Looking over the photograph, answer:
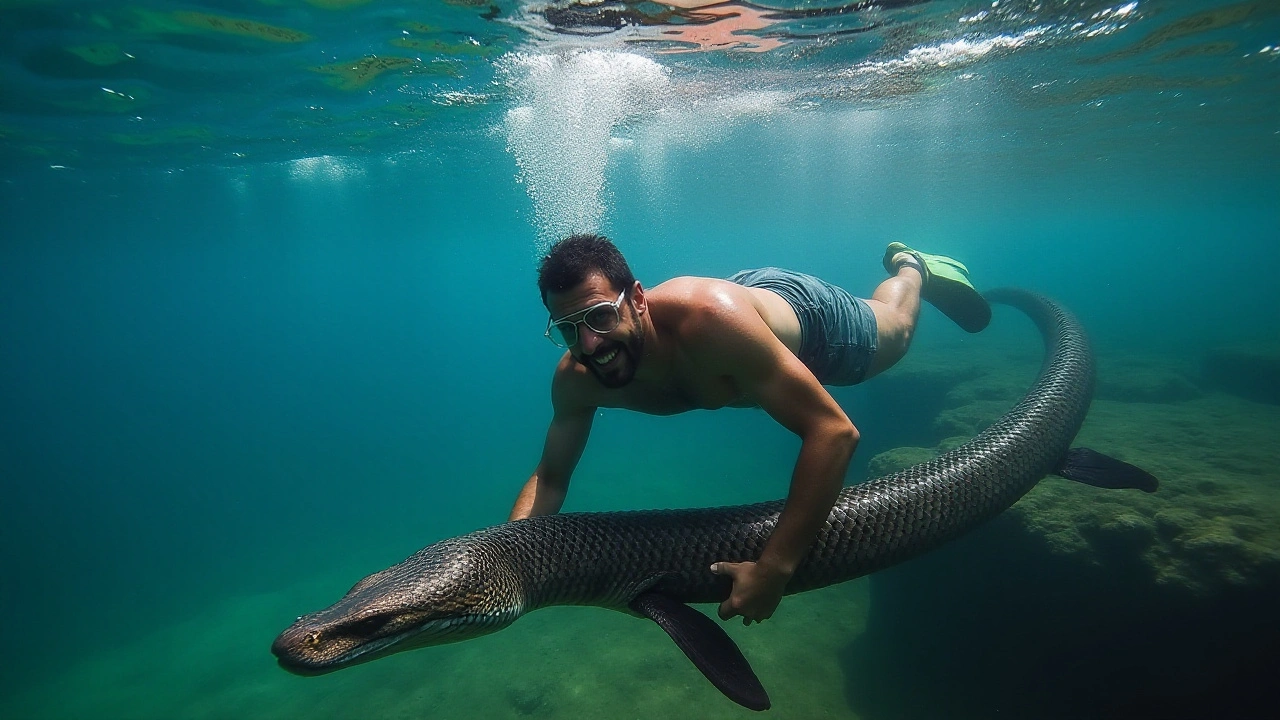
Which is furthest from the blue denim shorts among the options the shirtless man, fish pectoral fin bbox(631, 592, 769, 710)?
fish pectoral fin bbox(631, 592, 769, 710)

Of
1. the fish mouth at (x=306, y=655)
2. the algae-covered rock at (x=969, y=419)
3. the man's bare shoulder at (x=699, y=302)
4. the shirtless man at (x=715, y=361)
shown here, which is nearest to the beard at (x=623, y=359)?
the shirtless man at (x=715, y=361)

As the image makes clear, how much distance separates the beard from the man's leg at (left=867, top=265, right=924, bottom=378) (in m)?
2.58

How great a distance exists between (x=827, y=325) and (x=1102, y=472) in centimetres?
238

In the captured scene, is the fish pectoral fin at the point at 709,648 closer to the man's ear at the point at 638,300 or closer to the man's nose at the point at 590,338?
the man's nose at the point at 590,338

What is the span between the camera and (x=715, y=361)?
2.86 m

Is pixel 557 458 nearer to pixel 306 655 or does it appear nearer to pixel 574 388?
pixel 574 388

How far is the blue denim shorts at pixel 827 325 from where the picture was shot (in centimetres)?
390

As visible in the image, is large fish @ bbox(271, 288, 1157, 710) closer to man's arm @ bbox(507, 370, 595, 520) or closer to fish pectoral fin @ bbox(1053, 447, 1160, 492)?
fish pectoral fin @ bbox(1053, 447, 1160, 492)

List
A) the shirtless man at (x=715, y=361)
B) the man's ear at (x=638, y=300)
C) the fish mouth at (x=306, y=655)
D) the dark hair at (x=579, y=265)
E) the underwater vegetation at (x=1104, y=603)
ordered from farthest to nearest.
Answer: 1. the underwater vegetation at (x=1104, y=603)
2. the man's ear at (x=638, y=300)
3. the dark hair at (x=579, y=265)
4. the shirtless man at (x=715, y=361)
5. the fish mouth at (x=306, y=655)

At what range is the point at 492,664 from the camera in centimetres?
812

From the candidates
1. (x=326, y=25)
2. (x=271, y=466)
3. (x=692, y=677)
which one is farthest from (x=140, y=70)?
(x=271, y=466)

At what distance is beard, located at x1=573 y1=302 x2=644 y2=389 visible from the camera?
2916mm

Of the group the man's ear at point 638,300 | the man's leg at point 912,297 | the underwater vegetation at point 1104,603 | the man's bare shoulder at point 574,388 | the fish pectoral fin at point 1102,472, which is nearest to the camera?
the man's ear at point 638,300

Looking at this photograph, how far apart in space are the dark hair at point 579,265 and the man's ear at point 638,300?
0.04 m
